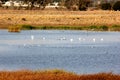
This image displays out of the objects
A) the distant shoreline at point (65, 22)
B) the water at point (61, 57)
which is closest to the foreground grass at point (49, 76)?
the water at point (61, 57)

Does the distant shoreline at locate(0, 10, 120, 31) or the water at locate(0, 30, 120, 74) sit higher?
the water at locate(0, 30, 120, 74)

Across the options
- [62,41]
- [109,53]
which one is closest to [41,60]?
[109,53]

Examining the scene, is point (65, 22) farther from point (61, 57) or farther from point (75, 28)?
point (61, 57)

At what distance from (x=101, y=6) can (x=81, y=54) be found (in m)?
90.3

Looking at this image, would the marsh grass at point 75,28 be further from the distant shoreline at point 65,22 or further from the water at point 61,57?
the water at point 61,57

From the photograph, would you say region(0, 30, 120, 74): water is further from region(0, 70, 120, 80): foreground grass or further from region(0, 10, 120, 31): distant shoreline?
region(0, 10, 120, 31): distant shoreline

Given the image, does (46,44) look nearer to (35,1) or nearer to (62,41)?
(62,41)

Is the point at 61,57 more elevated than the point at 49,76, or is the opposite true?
the point at 49,76

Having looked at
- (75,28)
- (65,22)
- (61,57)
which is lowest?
(65,22)

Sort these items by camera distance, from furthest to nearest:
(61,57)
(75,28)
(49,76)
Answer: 1. (75,28)
2. (61,57)
3. (49,76)

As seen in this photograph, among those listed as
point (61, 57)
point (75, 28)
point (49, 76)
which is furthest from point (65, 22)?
point (49, 76)

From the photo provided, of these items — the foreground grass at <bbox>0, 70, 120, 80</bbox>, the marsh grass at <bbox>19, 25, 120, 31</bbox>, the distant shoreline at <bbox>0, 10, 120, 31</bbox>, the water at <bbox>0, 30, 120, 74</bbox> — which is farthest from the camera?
the distant shoreline at <bbox>0, 10, 120, 31</bbox>

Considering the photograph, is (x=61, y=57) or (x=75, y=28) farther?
(x=75, y=28)

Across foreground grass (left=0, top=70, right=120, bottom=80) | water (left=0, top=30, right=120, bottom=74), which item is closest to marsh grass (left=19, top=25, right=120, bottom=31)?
water (left=0, top=30, right=120, bottom=74)
